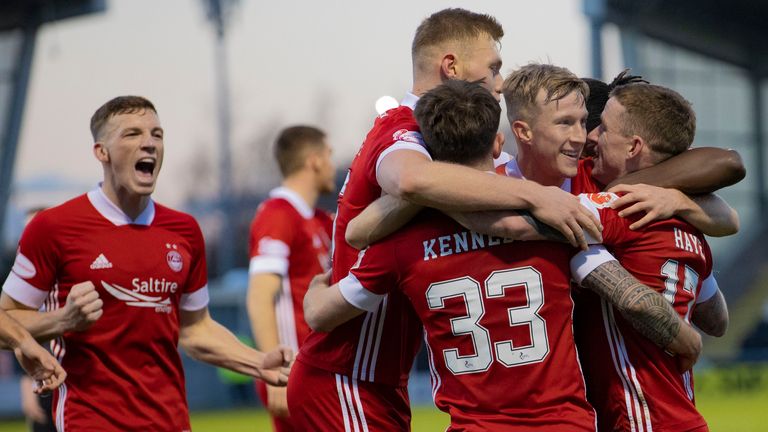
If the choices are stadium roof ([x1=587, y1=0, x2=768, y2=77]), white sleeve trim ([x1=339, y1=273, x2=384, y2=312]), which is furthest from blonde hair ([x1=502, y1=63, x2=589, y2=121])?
stadium roof ([x1=587, y1=0, x2=768, y2=77])

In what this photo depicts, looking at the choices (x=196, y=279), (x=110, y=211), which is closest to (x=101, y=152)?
(x=110, y=211)

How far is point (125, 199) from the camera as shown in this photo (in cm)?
566

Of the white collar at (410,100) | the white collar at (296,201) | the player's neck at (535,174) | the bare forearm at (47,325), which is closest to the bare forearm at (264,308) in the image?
the white collar at (296,201)

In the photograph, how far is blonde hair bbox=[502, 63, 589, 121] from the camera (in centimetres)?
412

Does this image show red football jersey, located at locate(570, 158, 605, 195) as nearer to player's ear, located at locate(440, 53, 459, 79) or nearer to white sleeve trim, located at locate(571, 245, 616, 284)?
white sleeve trim, located at locate(571, 245, 616, 284)

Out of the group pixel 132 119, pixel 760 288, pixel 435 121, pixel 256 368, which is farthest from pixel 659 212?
pixel 760 288

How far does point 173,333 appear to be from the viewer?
5578mm

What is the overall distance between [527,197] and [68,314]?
226 centimetres

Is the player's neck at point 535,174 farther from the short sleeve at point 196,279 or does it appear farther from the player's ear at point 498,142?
the short sleeve at point 196,279

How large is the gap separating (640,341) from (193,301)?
254 cm

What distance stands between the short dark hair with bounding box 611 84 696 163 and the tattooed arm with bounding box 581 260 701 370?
0.56 m

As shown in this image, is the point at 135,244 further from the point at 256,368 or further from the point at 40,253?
the point at 256,368

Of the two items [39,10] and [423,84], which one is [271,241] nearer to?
[423,84]

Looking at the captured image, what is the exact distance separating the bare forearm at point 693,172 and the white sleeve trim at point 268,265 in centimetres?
404
